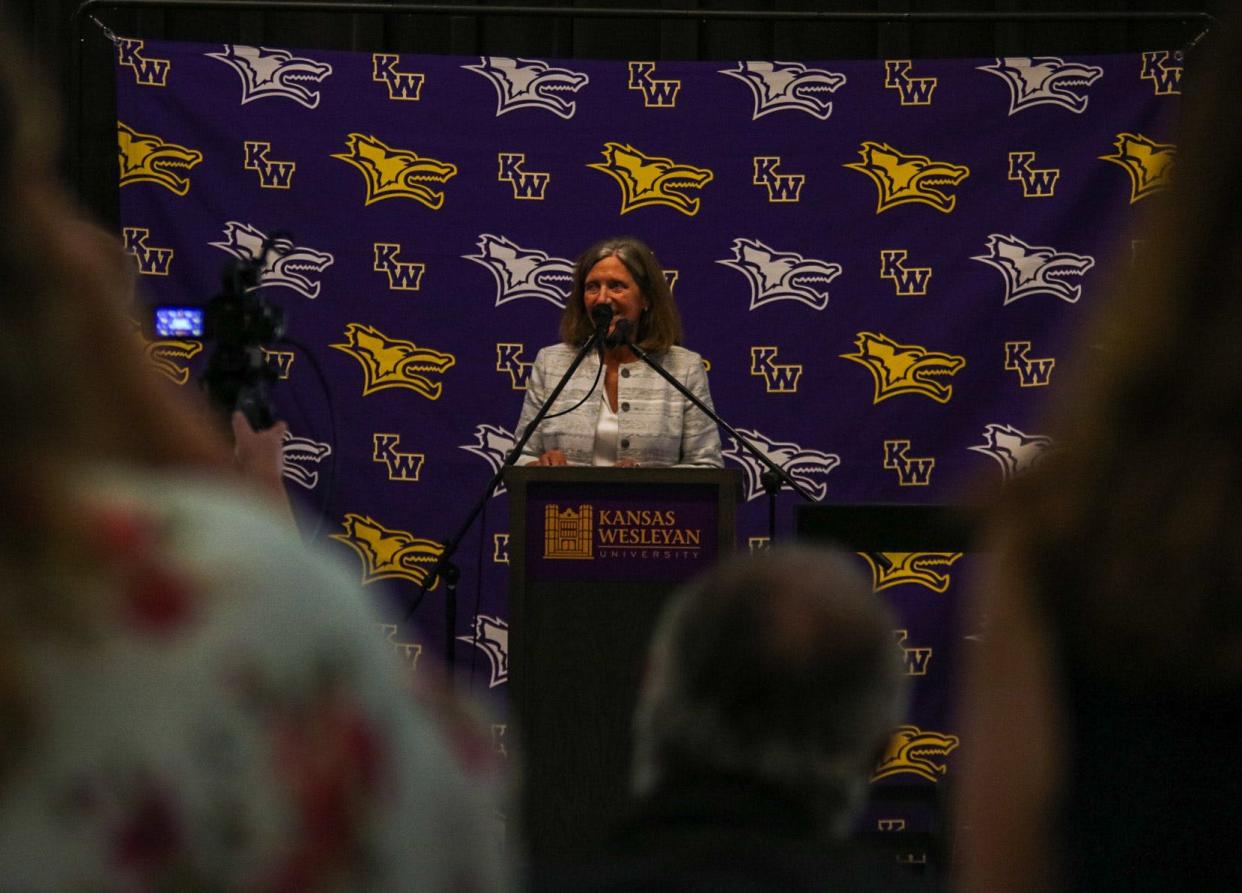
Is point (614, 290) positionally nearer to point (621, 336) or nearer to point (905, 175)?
point (621, 336)

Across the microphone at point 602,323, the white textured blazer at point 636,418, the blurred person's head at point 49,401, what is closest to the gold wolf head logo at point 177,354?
the white textured blazer at point 636,418

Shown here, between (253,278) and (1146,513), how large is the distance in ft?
6.27

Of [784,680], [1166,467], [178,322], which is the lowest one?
[784,680]

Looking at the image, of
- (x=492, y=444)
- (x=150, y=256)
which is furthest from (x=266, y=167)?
(x=492, y=444)

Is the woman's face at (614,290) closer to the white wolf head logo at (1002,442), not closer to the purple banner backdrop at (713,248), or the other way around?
the purple banner backdrop at (713,248)

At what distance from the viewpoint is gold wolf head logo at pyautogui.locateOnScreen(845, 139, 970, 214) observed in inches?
189

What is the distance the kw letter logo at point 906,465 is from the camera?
4758mm

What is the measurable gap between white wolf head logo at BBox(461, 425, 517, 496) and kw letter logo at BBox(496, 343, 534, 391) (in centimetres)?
16

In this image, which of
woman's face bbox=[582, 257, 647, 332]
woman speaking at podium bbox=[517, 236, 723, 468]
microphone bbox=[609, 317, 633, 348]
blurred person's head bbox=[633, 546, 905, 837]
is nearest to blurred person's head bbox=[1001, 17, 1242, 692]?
blurred person's head bbox=[633, 546, 905, 837]

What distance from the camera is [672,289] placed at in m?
4.83

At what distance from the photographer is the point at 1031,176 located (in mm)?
4781

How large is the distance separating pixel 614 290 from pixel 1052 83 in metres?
1.72

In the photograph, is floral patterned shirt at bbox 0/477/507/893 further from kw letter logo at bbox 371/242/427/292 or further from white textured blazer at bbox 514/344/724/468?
kw letter logo at bbox 371/242/427/292

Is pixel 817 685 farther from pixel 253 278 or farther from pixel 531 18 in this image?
pixel 531 18
